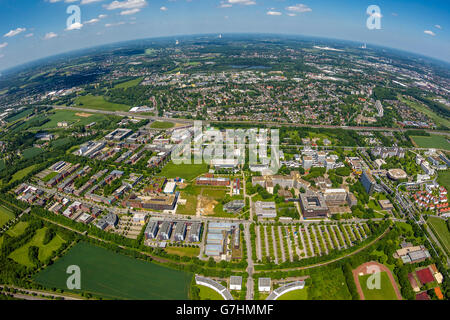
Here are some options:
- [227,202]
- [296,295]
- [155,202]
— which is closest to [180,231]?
[155,202]

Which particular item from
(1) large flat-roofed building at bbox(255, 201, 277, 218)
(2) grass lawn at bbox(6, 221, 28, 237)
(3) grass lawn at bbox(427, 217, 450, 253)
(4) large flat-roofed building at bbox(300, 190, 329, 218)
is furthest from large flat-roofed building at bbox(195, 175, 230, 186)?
(3) grass lawn at bbox(427, 217, 450, 253)

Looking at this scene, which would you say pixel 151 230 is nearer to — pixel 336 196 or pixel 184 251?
pixel 184 251

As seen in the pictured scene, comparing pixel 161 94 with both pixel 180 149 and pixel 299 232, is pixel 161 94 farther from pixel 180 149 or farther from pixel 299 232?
pixel 299 232

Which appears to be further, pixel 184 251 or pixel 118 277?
pixel 184 251

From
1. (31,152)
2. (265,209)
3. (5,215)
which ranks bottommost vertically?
(5,215)
